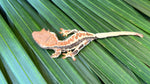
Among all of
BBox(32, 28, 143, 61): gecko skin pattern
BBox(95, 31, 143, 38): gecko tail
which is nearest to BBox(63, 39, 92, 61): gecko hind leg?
BBox(32, 28, 143, 61): gecko skin pattern

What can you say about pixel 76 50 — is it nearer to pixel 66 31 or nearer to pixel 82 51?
pixel 82 51

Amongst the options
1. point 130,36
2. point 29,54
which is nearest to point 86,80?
point 29,54

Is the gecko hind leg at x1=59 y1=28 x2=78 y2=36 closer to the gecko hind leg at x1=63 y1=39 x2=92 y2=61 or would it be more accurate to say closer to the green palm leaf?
the green palm leaf

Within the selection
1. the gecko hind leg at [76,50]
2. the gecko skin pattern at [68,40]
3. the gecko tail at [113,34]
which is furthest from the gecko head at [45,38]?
the gecko tail at [113,34]

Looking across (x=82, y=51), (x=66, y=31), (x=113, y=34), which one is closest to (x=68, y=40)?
(x=66, y=31)

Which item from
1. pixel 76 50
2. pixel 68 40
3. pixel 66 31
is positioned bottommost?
pixel 76 50

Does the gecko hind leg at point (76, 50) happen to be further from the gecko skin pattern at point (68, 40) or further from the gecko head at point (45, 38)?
the gecko head at point (45, 38)

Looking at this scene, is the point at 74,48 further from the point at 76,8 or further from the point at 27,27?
the point at 27,27
